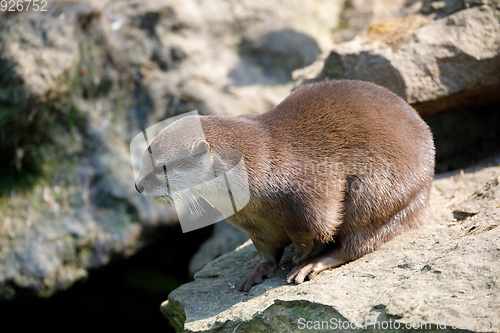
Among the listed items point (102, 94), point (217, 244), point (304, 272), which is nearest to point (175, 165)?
point (304, 272)

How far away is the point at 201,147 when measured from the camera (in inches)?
102

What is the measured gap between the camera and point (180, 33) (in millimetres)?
6199

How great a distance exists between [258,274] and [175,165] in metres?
0.93

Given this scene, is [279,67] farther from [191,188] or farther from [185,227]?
[191,188]

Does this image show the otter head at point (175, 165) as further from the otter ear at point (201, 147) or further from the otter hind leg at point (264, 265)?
the otter hind leg at point (264, 265)

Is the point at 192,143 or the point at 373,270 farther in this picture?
the point at 192,143

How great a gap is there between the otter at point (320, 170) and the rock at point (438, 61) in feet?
3.26

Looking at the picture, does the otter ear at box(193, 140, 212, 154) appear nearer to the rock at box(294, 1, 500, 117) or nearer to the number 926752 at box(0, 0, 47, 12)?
the rock at box(294, 1, 500, 117)

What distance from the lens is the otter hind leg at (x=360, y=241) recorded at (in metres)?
2.73

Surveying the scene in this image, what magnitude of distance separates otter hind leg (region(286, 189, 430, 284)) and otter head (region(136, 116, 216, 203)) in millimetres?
867

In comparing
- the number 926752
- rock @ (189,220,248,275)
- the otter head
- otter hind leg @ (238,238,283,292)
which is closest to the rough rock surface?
the number 926752

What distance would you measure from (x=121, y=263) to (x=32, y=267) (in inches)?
39.6

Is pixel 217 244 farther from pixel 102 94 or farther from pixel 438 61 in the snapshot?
pixel 438 61

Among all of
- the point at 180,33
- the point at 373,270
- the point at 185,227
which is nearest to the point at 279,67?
the point at 180,33
